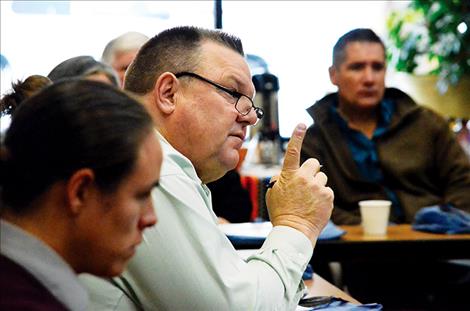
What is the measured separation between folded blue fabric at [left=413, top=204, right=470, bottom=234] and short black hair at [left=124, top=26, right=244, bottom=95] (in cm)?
140

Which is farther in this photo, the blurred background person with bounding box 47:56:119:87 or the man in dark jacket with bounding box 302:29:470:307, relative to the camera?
the man in dark jacket with bounding box 302:29:470:307

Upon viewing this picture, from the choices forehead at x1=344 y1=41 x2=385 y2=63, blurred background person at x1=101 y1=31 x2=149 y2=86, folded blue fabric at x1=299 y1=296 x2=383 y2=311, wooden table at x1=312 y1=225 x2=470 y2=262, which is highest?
blurred background person at x1=101 y1=31 x2=149 y2=86

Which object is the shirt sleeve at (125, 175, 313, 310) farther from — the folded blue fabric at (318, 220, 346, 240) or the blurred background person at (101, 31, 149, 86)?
the blurred background person at (101, 31, 149, 86)

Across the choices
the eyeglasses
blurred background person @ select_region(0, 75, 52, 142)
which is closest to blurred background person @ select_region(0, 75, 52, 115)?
blurred background person @ select_region(0, 75, 52, 142)

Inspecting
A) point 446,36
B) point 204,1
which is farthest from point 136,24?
point 446,36

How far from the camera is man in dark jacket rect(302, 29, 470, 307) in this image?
3.21 m

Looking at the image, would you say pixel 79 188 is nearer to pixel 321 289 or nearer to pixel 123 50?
pixel 321 289

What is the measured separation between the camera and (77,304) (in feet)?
3.05

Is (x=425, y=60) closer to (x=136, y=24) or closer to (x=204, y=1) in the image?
(x=204, y=1)

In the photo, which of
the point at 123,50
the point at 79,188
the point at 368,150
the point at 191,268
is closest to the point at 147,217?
the point at 79,188

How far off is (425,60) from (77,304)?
501 cm

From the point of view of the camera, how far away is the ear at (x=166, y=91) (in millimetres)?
1529

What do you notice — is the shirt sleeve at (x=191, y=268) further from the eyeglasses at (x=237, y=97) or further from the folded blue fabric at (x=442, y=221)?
the folded blue fabric at (x=442, y=221)

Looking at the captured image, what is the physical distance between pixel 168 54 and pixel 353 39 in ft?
6.83
